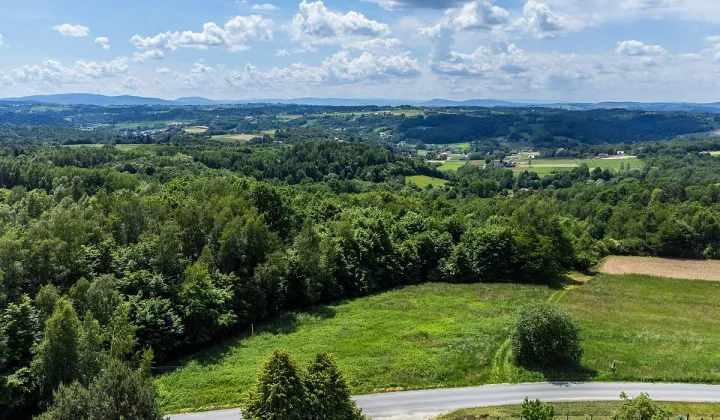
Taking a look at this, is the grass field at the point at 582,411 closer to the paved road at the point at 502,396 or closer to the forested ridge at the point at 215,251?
the paved road at the point at 502,396

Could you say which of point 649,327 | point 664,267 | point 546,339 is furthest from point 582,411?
point 664,267

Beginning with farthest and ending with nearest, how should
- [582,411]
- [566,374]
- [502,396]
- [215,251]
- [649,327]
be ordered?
[215,251] < [649,327] < [566,374] < [502,396] < [582,411]

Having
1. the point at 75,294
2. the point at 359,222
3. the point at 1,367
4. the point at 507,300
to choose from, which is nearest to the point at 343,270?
the point at 359,222

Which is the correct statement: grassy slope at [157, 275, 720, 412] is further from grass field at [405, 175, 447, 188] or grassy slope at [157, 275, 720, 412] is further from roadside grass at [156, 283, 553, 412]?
grass field at [405, 175, 447, 188]

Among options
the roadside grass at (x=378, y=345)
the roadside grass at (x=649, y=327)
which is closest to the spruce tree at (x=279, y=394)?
the roadside grass at (x=378, y=345)

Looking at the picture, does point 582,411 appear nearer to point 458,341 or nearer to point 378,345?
point 458,341

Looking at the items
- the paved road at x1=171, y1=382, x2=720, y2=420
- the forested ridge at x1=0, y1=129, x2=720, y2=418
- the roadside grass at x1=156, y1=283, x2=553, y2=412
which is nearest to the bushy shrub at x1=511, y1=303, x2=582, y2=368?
the paved road at x1=171, y1=382, x2=720, y2=420
